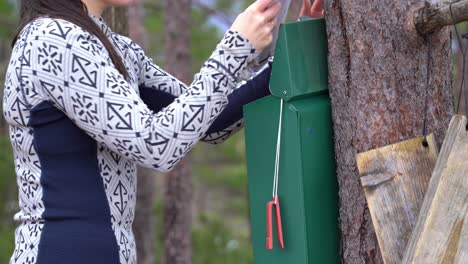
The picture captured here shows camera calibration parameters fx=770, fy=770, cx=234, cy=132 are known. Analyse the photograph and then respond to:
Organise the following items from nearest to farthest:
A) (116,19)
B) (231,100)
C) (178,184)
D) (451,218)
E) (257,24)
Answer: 1. (451,218)
2. (257,24)
3. (231,100)
4. (116,19)
5. (178,184)

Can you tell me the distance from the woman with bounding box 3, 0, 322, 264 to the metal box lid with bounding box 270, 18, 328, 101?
0.17ft

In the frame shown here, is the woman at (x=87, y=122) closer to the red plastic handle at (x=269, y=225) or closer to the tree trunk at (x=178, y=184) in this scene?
the red plastic handle at (x=269, y=225)

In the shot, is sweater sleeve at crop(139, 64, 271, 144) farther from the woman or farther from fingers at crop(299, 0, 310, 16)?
the woman

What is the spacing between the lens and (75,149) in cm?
181

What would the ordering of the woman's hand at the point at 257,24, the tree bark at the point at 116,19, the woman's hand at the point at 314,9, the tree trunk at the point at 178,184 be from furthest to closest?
1. the tree trunk at the point at 178,184
2. the tree bark at the point at 116,19
3. the woman's hand at the point at 314,9
4. the woman's hand at the point at 257,24

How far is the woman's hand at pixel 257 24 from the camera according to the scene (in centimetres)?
181

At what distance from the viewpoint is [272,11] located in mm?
1858

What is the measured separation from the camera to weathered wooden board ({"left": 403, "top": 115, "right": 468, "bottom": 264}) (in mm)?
1606

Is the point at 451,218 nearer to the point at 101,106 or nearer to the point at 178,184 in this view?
the point at 101,106

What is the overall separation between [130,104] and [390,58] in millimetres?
632

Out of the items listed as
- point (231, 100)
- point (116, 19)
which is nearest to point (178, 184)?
point (116, 19)

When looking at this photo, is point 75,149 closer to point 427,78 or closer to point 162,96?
point 162,96

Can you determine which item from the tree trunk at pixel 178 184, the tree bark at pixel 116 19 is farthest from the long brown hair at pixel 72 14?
the tree trunk at pixel 178 184

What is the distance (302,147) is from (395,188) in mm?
248
